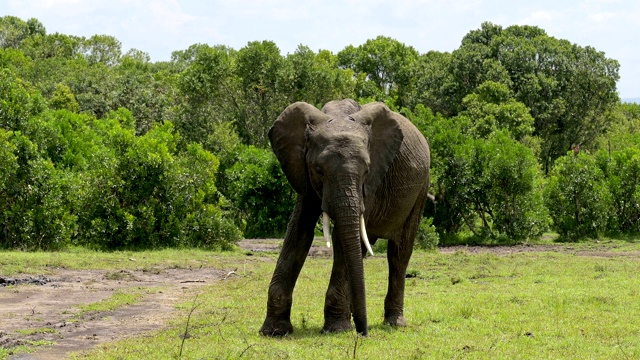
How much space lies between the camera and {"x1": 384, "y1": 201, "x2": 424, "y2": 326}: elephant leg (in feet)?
37.0

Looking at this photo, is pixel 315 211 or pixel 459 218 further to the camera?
pixel 459 218

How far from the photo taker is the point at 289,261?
10.1 meters

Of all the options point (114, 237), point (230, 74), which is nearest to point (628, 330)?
point (114, 237)

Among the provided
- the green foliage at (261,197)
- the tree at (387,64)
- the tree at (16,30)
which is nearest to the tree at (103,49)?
the tree at (16,30)

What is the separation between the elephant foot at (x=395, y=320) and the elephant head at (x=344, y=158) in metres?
1.62

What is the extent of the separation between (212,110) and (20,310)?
28.2 metres

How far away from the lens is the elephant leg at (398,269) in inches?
444

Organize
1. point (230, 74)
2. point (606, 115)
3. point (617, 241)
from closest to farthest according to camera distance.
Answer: point (617, 241), point (230, 74), point (606, 115)

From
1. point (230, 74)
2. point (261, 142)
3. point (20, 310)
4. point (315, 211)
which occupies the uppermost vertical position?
point (230, 74)

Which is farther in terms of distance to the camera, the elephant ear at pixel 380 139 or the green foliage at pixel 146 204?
the green foliage at pixel 146 204

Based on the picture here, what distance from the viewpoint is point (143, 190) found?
24.0m

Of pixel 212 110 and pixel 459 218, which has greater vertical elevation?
pixel 212 110

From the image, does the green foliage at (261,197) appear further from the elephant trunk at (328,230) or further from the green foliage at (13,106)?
the elephant trunk at (328,230)

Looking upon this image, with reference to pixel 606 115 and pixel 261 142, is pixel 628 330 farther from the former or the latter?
pixel 606 115
